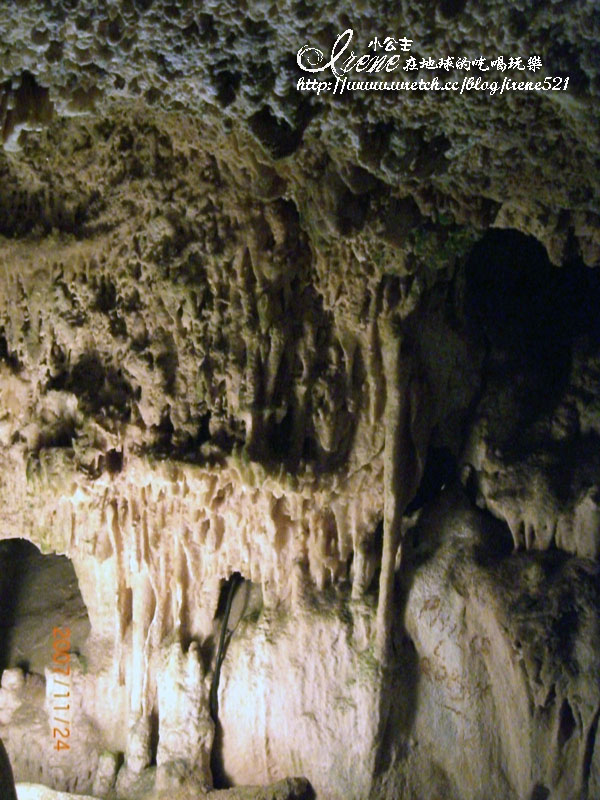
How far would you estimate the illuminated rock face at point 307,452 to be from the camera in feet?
13.4

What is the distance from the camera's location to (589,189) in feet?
9.09

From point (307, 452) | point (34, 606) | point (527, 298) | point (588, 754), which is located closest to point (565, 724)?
point (588, 754)

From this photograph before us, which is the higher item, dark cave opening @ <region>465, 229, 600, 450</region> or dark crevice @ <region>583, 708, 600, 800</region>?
dark cave opening @ <region>465, 229, 600, 450</region>

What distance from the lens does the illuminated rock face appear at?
4.07m

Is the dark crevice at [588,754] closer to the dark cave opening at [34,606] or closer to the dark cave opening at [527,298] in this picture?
the dark cave opening at [527,298]

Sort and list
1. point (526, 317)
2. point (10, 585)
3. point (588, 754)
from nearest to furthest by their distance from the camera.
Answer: point (588, 754)
point (526, 317)
point (10, 585)

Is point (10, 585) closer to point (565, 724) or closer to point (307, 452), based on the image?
point (307, 452)

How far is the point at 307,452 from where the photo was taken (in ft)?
14.8

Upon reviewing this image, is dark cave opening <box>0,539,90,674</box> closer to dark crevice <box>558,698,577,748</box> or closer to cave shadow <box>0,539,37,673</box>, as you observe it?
cave shadow <box>0,539,37,673</box>
